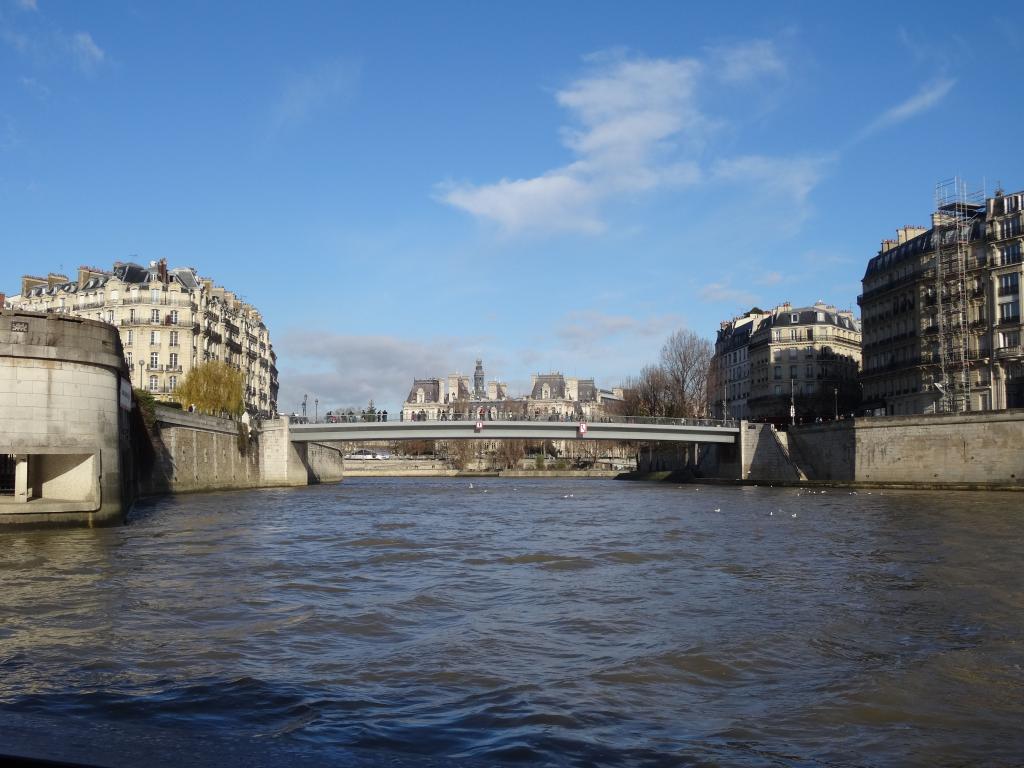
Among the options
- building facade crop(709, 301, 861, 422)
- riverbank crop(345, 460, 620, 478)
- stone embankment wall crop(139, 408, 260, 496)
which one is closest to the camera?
stone embankment wall crop(139, 408, 260, 496)

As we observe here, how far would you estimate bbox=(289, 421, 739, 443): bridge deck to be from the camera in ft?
232

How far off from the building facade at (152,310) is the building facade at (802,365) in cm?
5061

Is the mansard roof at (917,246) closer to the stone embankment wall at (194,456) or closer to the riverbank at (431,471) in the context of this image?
the stone embankment wall at (194,456)

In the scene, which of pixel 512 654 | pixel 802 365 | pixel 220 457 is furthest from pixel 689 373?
pixel 512 654

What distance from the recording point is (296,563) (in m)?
19.9

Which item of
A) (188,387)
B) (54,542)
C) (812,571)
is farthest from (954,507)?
(188,387)

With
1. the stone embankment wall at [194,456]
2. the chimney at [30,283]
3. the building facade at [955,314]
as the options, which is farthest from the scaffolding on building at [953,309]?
the chimney at [30,283]

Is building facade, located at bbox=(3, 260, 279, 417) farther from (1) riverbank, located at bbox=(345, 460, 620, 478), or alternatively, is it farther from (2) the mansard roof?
(2) the mansard roof

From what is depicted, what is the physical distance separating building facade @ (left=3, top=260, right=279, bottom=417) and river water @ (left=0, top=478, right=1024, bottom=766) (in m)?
65.9

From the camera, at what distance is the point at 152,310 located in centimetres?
8581

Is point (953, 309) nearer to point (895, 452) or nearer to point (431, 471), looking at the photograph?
point (895, 452)

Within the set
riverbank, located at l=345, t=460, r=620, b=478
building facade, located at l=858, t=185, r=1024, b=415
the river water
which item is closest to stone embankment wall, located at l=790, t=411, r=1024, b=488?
building facade, located at l=858, t=185, r=1024, b=415

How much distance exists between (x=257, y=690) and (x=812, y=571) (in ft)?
42.2

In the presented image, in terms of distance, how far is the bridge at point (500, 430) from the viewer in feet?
232
